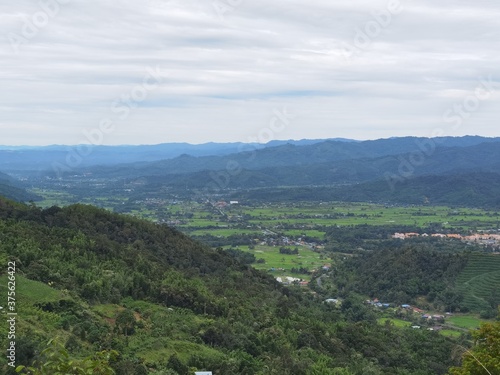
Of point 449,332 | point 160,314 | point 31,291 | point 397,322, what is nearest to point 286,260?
point 397,322

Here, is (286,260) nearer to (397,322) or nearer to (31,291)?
(397,322)

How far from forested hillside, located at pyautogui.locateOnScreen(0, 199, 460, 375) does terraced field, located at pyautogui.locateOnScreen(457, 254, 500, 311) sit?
15397mm

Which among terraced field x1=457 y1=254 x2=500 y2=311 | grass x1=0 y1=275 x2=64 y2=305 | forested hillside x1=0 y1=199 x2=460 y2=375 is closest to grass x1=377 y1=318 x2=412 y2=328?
forested hillside x1=0 y1=199 x2=460 y2=375

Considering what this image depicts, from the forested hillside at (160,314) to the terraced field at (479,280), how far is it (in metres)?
15.4

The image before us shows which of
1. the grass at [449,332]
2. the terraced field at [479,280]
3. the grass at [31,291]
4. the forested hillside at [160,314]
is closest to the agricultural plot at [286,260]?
the terraced field at [479,280]

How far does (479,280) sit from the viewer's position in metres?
50.3

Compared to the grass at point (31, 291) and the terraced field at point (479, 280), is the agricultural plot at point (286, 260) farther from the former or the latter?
the grass at point (31, 291)

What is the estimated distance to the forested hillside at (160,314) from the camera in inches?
785

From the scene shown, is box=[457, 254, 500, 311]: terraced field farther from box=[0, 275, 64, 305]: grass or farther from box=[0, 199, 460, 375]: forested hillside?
box=[0, 275, 64, 305]: grass

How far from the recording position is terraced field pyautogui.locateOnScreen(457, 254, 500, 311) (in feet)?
154

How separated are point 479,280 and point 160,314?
35.6 m

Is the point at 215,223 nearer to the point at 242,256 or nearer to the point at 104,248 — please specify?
the point at 242,256

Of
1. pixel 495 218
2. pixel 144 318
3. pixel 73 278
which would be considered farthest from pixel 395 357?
pixel 495 218

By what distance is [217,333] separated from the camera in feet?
77.4
